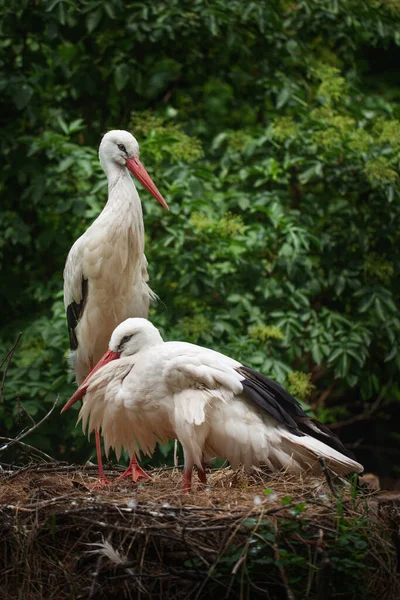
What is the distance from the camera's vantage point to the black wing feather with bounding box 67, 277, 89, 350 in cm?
570

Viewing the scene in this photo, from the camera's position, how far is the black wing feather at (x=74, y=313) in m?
5.70

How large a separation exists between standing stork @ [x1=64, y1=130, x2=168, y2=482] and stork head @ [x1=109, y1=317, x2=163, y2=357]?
0.80 metres

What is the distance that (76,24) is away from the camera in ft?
24.7

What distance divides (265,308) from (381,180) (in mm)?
1150

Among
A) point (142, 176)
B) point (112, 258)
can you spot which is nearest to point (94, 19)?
point (142, 176)

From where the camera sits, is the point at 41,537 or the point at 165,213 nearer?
the point at 41,537

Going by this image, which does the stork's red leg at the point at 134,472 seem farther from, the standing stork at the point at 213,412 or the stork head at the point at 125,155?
the stork head at the point at 125,155

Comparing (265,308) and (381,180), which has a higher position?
(381,180)

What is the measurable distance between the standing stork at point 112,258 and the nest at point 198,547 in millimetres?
1718

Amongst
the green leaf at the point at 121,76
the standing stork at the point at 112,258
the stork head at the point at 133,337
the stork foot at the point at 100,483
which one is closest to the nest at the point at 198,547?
the stork foot at the point at 100,483

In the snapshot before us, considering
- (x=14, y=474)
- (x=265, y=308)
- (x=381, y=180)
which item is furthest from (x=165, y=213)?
(x=14, y=474)

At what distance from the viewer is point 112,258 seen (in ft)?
18.2

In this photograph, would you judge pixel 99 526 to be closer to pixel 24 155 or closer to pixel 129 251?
pixel 129 251

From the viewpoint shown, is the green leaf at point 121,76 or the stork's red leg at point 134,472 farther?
the green leaf at point 121,76
